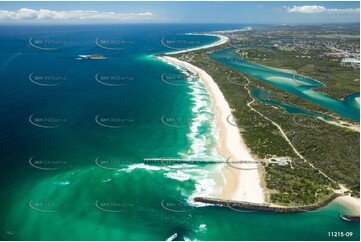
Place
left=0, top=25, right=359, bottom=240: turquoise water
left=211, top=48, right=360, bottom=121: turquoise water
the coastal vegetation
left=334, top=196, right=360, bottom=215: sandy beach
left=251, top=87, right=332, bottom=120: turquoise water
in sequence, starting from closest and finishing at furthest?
left=0, top=25, right=359, bottom=240: turquoise water → left=334, top=196, right=360, bottom=215: sandy beach → the coastal vegetation → left=251, top=87, right=332, bottom=120: turquoise water → left=211, top=48, right=360, bottom=121: turquoise water

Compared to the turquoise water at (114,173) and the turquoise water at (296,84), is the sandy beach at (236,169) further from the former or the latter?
the turquoise water at (296,84)

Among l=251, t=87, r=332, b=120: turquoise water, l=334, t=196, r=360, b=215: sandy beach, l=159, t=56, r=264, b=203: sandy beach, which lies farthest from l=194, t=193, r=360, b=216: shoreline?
l=251, t=87, r=332, b=120: turquoise water

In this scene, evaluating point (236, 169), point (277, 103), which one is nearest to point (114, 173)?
point (236, 169)

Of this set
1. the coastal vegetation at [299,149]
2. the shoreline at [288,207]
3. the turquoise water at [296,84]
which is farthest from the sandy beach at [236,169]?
the turquoise water at [296,84]

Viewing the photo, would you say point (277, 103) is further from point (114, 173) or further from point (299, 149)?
point (114, 173)

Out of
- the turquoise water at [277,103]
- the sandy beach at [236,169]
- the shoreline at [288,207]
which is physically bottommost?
the shoreline at [288,207]

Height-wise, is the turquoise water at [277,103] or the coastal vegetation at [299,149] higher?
the turquoise water at [277,103]

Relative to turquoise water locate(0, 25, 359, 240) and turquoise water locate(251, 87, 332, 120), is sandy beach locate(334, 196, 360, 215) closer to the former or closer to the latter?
turquoise water locate(0, 25, 359, 240)
